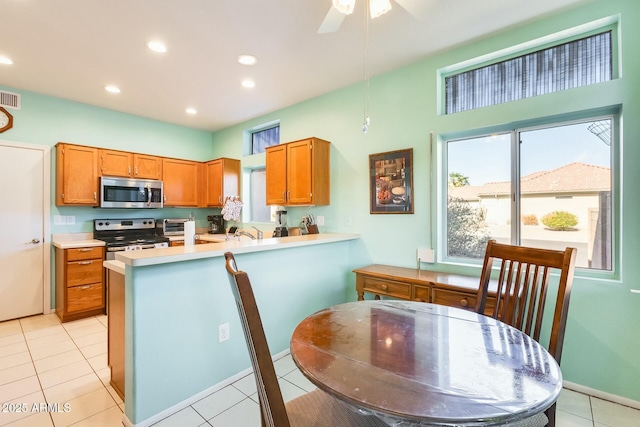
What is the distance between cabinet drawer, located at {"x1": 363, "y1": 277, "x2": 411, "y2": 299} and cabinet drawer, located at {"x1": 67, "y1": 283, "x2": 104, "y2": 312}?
3.45 metres

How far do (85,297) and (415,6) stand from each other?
469cm

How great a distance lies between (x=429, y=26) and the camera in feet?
7.85

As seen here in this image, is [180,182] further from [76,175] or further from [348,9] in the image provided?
[348,9]

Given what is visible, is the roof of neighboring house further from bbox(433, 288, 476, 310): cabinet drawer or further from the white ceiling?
the white ceiling

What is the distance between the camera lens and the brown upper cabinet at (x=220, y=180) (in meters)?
4.79

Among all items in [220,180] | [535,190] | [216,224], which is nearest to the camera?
[535,190]

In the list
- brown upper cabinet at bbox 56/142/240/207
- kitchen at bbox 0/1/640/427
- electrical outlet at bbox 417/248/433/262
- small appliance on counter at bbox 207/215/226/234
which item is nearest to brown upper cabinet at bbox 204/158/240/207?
brown upper cabinet at bbox 56/142/240/207

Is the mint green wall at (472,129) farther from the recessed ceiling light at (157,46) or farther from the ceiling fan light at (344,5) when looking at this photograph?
the recessed ceiling light at (157,46)

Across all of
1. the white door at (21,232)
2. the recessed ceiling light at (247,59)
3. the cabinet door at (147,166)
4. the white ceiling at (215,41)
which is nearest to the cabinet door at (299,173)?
the white ceiling at (215,41)

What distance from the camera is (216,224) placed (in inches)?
212

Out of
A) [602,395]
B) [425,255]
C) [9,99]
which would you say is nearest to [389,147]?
[425,255]

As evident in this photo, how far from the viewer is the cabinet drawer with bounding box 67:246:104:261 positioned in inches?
140

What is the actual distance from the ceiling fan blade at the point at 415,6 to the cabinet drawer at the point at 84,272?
4.36 metres

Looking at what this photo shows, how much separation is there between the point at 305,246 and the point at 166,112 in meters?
3.29
